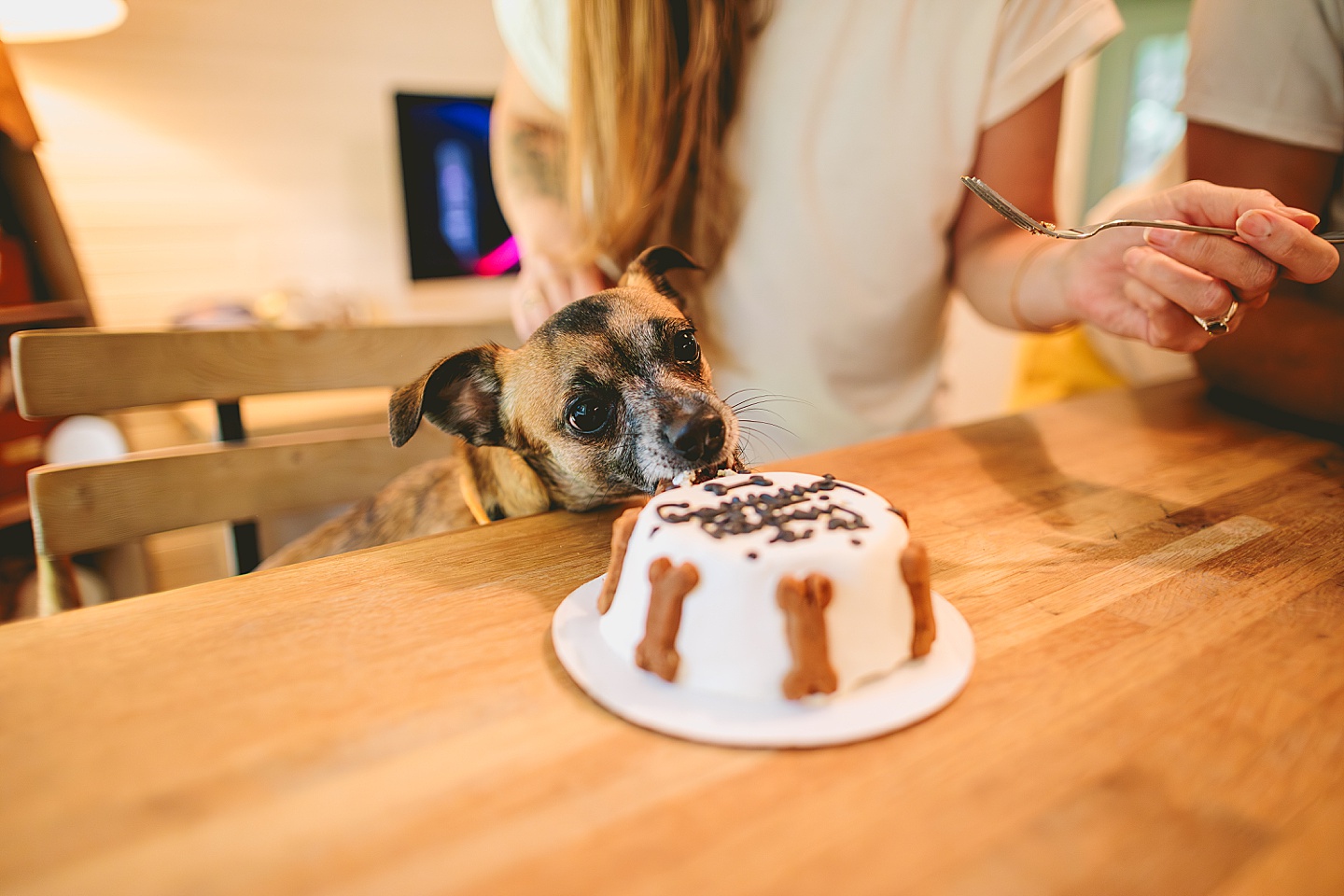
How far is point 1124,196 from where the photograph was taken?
9.39 feet

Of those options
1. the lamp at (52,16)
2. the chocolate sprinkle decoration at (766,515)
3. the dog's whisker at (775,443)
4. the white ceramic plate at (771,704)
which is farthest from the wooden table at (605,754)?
the lamp at (52,16)

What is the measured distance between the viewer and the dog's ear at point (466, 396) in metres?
0.96

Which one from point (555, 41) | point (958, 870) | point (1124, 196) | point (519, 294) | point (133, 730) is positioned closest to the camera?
point (958, 870)

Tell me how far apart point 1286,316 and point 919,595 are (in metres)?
1.13

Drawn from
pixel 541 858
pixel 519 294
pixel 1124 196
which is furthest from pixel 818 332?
pixel 1124 196

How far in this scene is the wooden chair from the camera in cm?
110

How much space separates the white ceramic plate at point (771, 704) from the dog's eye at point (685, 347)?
492mm

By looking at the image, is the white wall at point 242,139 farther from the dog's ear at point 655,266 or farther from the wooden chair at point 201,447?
the dog's ear at point 655,266

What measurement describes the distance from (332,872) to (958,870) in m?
0.38

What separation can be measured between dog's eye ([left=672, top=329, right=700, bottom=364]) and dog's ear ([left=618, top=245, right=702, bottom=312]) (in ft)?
0.37

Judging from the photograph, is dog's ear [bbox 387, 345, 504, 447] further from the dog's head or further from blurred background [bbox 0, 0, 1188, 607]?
blurred background [bbox 0, 0, 1188, 607]

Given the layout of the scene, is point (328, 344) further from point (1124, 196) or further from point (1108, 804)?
point (1124, 196)

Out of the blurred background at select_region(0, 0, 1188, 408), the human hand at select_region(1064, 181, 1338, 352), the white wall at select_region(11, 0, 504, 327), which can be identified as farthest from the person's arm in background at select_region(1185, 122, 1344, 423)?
the white wall at select_region(11, 0, 504, 327)

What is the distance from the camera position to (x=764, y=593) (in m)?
0.60
